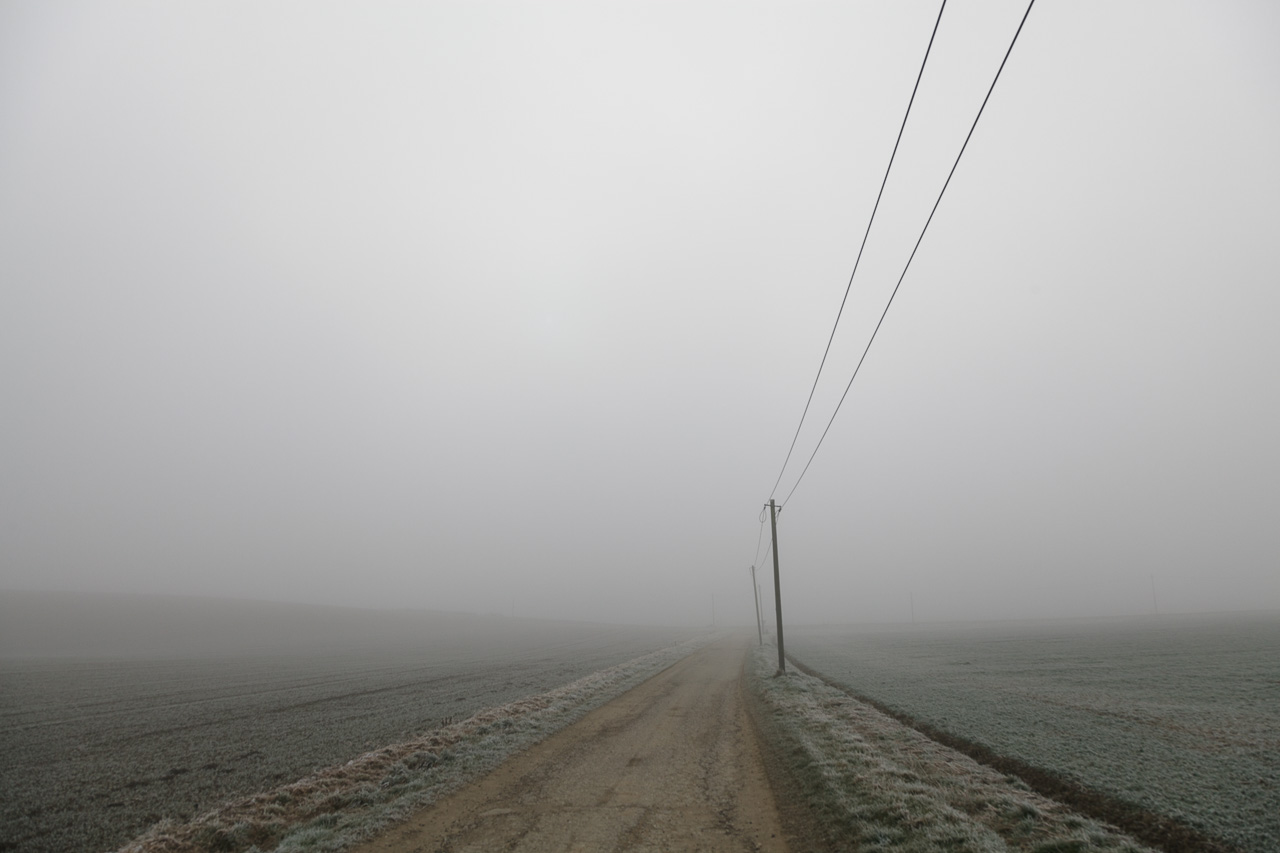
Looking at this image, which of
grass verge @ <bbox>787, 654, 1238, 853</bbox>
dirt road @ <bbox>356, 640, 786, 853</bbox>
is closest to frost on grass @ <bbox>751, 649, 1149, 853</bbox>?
grass verge @ <bbox>787, 654, 1238, 853</bbox>

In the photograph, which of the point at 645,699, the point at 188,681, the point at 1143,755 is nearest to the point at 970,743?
the point at 1143,755

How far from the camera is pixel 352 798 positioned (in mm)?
11539

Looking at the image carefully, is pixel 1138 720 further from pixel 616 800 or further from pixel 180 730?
pixel 180 730

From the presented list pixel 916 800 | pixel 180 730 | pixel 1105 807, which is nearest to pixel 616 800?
pixel 916 800

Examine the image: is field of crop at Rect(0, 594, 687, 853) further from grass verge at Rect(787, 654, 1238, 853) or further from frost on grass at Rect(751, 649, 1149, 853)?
grass verge at Rect(787, 654, 1238, 853)

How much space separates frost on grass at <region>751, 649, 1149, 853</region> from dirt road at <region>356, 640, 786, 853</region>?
3.89 ft

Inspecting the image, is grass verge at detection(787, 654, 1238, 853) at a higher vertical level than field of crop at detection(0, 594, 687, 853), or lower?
higher

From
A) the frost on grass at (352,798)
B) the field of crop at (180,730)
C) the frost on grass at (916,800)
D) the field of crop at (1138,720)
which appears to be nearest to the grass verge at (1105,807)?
the field of crop at (1138,720)

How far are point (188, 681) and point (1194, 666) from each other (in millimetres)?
64397

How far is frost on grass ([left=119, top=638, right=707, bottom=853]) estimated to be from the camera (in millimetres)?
9656

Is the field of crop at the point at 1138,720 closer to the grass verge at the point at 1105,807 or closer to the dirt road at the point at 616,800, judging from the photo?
the grass verge at the point at 1105,807

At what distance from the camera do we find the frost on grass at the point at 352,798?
31.7 ft

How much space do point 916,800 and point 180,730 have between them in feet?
84.3

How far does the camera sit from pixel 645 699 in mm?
24906
